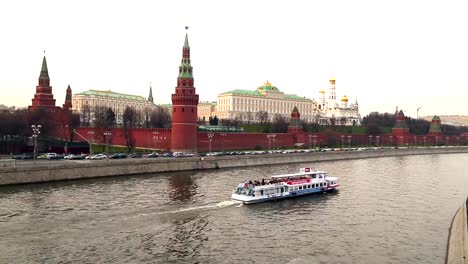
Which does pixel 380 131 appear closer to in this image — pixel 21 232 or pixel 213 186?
pixel 213 186

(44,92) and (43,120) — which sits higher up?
(44,92)

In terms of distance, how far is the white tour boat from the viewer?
95.1 feet

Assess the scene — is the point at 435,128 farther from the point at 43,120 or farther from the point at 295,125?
the point at 43,120

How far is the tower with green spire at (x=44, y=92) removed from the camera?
6550 cm

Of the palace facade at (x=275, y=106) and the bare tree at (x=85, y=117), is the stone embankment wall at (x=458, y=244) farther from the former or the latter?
the palace facade at (x=275, y=106)

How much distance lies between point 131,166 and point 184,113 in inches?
678

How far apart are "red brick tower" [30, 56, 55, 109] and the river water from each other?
113 ft

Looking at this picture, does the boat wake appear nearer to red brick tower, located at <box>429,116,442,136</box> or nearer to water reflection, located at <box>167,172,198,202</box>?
water reflection, located at <box>167,172,198,202</box>

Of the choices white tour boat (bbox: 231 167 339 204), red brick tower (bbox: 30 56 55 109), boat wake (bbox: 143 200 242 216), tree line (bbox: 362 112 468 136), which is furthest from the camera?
tree line (bbox: 362 112 468 136)

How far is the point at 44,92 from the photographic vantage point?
66.1 metres

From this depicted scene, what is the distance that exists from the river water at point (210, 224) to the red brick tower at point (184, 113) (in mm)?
20111

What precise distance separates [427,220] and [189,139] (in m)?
35.3

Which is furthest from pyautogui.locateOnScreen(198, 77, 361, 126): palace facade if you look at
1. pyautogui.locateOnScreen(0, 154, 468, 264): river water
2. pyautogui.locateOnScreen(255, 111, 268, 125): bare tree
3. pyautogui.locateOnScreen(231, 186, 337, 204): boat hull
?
pyautogui.locateOnScreen(0, 154, 468, 264): river water

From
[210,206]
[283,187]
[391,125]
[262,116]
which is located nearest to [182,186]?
[283,187]
